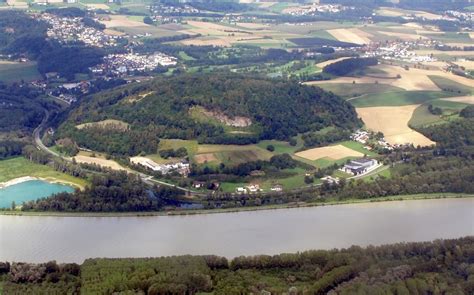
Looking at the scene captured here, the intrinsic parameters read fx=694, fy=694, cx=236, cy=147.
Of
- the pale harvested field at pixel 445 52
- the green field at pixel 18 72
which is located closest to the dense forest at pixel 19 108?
the green field at pixel 18 72

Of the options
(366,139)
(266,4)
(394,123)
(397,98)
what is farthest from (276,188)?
(266,4)

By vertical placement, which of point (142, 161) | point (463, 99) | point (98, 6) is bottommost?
point (142, 161)

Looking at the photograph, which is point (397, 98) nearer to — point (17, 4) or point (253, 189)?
point (253, 189)

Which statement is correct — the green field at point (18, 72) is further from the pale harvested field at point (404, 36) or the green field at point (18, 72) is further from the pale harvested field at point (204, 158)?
the pale harvested field at point (404, 36)

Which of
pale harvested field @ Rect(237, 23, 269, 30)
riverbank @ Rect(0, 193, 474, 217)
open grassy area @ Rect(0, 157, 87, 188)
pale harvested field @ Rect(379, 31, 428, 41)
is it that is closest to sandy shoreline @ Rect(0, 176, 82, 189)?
open grassy area @ Rect(0, 157, 87, 188)

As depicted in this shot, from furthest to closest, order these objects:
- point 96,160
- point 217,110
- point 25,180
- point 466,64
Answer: point 466,64, point 217,110, point 96,160, point 25,180

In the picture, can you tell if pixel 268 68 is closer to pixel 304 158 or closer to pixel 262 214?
pixel 304 158
